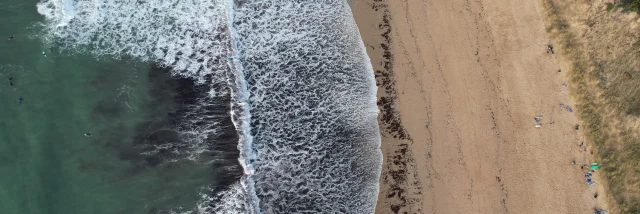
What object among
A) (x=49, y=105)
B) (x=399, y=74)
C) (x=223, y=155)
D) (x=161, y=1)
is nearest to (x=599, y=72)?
(x=399, y=74)

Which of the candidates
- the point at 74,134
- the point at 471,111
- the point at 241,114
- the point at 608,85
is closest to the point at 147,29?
the point at 74,134

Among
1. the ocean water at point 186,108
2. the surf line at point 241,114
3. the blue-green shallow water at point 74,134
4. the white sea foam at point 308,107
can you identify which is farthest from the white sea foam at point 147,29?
the white sea foam at point 308,107

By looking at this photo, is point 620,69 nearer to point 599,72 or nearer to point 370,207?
point 599,72

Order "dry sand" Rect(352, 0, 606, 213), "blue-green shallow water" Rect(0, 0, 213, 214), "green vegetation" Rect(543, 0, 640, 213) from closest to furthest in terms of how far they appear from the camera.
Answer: "blue-green shallow water" Rect(0, 0, 213, 214)
"dry sand" Rect(352, 0, 606, 213)
"green vegetation" Rect(543, 0, 640, 213)

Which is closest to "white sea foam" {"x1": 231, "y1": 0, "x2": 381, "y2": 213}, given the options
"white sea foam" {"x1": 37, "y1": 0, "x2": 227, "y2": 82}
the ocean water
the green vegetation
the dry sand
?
the ocean water

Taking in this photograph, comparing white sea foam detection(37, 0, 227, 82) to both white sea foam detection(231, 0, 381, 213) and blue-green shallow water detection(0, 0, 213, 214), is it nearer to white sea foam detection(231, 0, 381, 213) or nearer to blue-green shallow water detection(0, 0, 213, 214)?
blue-green shallow water detection(0, 0, 213, 214)

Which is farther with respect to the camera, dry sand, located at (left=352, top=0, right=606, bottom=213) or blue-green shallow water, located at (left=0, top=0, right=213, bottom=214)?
dry sand, located at (left=352, top=0, right=606, bottom=213)

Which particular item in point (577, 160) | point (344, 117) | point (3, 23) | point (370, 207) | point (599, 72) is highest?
point (3, 23)
